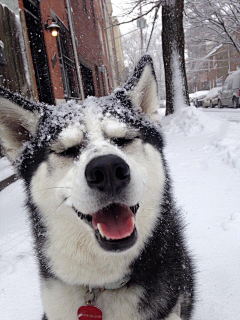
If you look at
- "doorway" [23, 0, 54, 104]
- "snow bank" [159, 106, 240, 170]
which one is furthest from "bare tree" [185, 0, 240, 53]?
"doorway" [23, 0, 54, 104]

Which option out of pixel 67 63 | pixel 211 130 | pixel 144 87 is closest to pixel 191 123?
pixel 211 130

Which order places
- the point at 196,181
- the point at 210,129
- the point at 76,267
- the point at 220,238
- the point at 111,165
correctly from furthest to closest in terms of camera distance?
the point at 210,129, the point at 196,181, the point at 220,238, the point at 76,267, the point at 111,165

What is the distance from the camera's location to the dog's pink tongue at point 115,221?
1.42 m

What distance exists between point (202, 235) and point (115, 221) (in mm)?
1680

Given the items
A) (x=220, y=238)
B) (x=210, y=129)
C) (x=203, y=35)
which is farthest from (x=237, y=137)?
(x=203, y=35)

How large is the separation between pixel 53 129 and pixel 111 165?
619 millimetres

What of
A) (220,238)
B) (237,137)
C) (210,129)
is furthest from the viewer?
(210,129)

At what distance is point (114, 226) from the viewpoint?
1.45 meters

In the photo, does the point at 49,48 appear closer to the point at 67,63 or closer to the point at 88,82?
the point at 67,63

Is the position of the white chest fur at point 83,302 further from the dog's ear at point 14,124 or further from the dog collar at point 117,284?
the dog's ear at point 14,124

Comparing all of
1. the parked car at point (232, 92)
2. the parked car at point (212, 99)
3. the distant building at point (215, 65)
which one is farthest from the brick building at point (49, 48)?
the distant building at point (215, 65)

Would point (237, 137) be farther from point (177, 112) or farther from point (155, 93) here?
point (155, 93)

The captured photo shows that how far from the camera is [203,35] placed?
1972cm

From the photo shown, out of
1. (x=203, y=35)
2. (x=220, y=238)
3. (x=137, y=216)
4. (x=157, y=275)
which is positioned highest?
(x=203, y=35)
